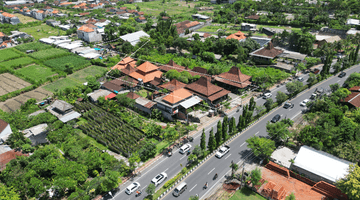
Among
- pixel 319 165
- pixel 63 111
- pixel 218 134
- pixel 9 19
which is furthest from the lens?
pixel 9 19

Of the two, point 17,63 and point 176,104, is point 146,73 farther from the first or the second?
point 17,63

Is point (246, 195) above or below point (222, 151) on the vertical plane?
below

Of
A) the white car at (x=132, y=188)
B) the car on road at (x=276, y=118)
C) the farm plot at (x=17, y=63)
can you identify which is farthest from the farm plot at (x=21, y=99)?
the car on road at (x=276, y=118)

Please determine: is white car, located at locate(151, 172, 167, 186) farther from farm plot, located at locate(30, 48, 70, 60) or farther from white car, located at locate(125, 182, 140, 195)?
farm plot, located at locate(30, 48, 70, 60)

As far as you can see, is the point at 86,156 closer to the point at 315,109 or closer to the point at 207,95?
the point at 207,95

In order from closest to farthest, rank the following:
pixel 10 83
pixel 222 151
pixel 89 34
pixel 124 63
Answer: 1. pixel 222 151
2. pixel 10 83
3. pixel 124 63
4. pixel 89 34

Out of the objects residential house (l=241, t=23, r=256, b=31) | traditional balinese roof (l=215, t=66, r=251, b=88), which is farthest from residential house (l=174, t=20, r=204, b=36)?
traditional balinese roof (l=215, t=66, r=251, b=88)

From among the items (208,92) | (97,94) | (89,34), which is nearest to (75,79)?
(97,94)

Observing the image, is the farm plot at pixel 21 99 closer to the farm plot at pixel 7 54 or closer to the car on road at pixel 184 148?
the farm plot at pixel 7 54
